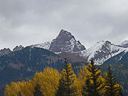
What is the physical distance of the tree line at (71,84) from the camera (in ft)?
116

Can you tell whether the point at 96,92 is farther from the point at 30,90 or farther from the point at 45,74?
the point at 30,90

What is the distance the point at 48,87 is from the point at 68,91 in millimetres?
15052

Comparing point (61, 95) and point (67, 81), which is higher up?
point (67, 81)

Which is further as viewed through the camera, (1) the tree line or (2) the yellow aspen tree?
(2) the yellow aspen tree

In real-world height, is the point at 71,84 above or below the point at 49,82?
below

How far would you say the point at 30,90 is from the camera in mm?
69875

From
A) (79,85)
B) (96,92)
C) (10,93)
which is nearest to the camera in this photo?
(96,92)

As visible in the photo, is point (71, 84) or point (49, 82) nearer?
point (71, 84)

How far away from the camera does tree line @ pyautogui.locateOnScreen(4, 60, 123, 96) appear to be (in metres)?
35.3

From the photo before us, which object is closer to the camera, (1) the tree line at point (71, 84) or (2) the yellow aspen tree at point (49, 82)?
(1) the tree line at point (71, 84)

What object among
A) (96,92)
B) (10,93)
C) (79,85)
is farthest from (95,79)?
(10,93)

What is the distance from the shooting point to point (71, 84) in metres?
48.3

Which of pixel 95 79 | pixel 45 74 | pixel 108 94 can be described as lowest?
pixel 108 94

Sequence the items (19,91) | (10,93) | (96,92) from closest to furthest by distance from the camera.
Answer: (96,92) < (19,91) < (10,93)
